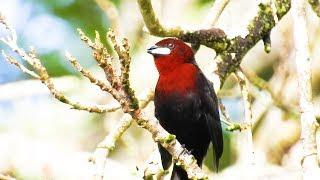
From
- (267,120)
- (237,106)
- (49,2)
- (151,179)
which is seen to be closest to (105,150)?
(151,179)

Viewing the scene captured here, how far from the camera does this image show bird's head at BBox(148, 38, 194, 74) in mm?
4262

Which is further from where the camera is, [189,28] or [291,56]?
[291,56]

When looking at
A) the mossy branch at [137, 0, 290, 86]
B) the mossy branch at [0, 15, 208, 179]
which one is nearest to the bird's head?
the mossy branch at [137, 0, 290, 86]

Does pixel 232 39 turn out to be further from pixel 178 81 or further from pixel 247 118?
pixel 247 118

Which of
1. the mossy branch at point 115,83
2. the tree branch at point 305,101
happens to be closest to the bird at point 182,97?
the mossy branch at point 115,83

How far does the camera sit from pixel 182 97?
4223 mm

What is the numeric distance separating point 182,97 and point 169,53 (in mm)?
269

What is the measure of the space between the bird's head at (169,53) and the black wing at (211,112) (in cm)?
16

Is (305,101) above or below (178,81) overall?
above

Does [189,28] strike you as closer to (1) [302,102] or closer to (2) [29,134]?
(1) [302,102]

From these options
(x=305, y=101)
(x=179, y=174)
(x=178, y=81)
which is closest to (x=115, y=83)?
(x=305, y=101)

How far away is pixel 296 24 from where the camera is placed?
319 cm

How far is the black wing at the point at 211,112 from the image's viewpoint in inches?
165

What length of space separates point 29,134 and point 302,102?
5011 millimetres
